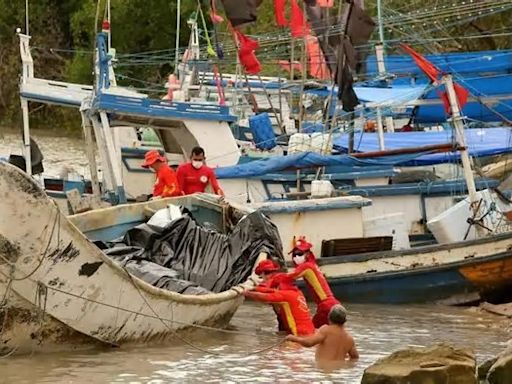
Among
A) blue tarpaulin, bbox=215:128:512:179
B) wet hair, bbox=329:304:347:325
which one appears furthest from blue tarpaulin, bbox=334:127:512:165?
wet hair, bbox=329:304:347:325

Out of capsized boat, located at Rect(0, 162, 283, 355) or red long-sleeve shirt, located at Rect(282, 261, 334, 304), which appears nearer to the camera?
capsized boat, located at Rect(0, 162, 283, 355)

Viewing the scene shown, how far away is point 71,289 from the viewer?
11.7 meters

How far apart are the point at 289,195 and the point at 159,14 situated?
39.6 metres

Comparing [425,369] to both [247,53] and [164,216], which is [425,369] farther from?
[247,53]

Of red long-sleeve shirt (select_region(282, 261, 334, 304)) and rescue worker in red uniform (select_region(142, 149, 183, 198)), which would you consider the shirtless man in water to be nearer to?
red long-sleeve shirt (select_region(282, 261, 334, 304))

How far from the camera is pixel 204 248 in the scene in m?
14.8

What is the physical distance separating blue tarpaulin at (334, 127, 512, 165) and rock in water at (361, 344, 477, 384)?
10934mm

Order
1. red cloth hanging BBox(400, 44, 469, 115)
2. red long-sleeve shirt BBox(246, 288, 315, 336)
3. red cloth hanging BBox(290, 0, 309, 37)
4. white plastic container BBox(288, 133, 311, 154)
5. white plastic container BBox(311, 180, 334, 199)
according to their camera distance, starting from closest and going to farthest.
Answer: red long-sleeve shirt BBox(246, 288, 315, 336) → red cloth hanging BBox(400, 44, 469, 115) → white plastic container BBox(311, 180, 334, 199) → white plastic container BBox(288, 133, 311, 154) → red cloth hanging BBox(290, 0, 309, 37)

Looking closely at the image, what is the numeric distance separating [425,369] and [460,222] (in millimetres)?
7760

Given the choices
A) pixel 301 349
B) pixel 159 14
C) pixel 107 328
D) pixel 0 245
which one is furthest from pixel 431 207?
pixel 159 14

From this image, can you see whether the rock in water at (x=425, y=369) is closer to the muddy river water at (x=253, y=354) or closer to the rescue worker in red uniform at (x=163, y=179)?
the muddy river water at (x=253, y=354)

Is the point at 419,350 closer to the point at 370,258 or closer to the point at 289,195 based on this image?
the point at 370,258

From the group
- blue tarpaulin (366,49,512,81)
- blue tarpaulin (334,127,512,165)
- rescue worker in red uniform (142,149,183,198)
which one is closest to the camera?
rescue worker in red uniform (142,149,183,198)

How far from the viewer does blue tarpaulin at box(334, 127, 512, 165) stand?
69.9 ft
